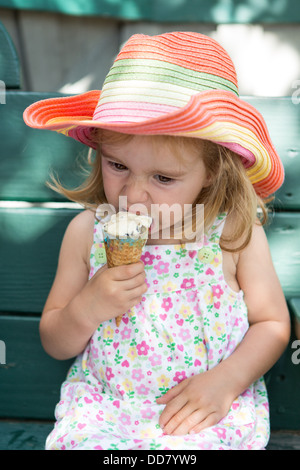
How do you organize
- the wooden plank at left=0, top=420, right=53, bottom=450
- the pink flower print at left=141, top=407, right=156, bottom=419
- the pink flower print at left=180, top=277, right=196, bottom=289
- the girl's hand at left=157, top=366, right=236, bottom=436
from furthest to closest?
the wooden plank at left=0, top=420, right=53, bottom=450, the pink flower print at left=180, top=277, right=196, bottom=289, the pink flower print at left=141, top=407, right=156, bottom=419, the girl's hand at left=157, top=366, right=236, bottom=436

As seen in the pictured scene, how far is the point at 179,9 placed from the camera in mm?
3035

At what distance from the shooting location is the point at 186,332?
1.81 metres

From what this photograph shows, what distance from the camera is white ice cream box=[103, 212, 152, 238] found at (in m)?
1.52

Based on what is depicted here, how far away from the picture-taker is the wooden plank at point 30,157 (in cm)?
204

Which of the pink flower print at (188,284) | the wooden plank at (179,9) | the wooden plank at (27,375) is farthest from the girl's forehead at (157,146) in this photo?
the wooden plank at (179,9)

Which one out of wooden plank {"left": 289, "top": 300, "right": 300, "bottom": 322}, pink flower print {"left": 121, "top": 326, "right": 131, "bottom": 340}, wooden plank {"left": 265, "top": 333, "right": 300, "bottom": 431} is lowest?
wooden plank {"left": 265, "top": 333, "right": 300, "bottom": 431}

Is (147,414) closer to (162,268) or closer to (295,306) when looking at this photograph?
(162,268)

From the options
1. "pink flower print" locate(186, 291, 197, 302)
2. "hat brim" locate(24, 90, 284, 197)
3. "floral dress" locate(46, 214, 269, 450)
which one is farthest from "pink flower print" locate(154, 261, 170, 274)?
"hat brim" locate(24, 90, 284, 197)

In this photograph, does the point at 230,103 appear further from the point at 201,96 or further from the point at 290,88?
the point at 290,88

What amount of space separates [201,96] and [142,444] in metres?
1.06

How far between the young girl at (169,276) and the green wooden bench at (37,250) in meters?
0.15

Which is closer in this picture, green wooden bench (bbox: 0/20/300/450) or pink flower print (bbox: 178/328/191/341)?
pink flower print (bbox: 178/328/191/341)

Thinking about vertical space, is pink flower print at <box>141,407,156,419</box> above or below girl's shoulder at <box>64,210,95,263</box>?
below

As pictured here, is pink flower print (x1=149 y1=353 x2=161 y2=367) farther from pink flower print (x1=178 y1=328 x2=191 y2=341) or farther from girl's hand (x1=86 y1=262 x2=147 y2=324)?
girl's hand (x1=86 y1=262 x2=147 y2=324)
